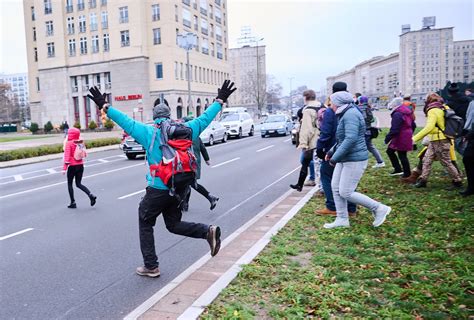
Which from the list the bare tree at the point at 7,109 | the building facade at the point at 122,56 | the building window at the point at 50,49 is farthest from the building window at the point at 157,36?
the bare tree at the point at 7,109

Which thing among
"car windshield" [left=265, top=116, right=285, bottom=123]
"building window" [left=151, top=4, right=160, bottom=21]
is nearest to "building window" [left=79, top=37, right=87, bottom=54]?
"building window" [left=151, top=4, right=160, bottom=21]

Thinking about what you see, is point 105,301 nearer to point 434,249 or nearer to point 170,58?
point 434,249

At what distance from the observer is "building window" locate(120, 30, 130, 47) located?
183 feet

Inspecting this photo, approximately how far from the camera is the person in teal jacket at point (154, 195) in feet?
15.5

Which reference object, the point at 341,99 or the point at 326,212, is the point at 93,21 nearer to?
the point at 326,212

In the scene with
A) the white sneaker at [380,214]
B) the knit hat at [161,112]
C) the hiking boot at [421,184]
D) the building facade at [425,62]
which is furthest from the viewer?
the building facade at [425,62]

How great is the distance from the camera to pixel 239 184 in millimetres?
11586

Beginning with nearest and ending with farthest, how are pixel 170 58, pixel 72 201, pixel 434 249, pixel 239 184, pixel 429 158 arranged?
pixel 434 249 → pixel 429 158 → pixel 72 201 → pixel 239 184 → pixel 170 58

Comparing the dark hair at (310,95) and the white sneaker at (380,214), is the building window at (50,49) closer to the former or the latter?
the dark hair at (310,95)

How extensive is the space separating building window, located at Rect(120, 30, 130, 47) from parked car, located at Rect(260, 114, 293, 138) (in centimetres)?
3077

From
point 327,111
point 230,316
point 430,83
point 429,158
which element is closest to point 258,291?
point 230,316

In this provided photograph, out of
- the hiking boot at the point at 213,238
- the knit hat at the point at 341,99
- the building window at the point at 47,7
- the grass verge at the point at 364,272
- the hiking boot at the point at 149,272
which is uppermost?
the building window at the point at 47,7

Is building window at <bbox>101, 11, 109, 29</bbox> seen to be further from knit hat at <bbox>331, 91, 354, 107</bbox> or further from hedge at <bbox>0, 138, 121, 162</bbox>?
knit hat at <bbox>331, 91, 354, 107</bbox>

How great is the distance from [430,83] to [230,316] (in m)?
127
